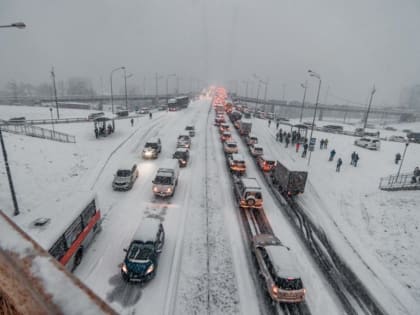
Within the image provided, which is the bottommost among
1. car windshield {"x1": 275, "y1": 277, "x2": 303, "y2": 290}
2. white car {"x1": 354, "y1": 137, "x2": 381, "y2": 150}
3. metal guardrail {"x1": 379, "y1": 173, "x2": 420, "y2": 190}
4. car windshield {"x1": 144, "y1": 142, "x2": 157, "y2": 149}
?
car windshield {"x1": 275, "y1": 277, "x2": 303, "y2": 290}

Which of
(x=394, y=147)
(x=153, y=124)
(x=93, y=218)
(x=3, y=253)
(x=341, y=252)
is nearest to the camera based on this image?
(x=3, y=253)

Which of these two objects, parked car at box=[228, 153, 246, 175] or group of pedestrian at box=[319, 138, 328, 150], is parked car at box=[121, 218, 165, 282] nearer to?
parked car at box=[228, 153, 246, 175]

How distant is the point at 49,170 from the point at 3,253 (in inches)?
1102

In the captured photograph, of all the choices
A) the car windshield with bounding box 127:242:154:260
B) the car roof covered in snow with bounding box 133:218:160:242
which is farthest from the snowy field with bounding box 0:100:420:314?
the car roof covered in snow with bounding box 133:218:160:242

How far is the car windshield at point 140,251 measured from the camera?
13363mm

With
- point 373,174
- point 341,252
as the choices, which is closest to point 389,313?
point 341,252

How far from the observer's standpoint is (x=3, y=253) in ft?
4.70

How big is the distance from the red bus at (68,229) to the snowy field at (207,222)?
44 centimetres

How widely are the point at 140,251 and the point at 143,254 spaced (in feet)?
0.92

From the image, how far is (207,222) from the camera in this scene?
752 inches

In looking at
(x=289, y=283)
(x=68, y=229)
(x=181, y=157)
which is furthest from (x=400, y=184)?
(x=68, y=229)

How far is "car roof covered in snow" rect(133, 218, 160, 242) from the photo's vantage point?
14.1 meters

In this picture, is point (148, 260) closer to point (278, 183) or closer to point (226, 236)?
point (226, 236)

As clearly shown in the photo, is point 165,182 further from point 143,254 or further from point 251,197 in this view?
point 143,254
